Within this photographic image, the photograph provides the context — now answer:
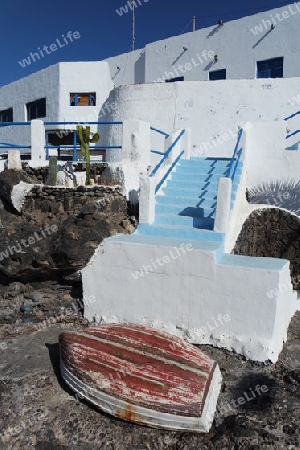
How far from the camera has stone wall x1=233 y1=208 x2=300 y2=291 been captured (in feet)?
27.6

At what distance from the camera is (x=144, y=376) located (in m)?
4.51

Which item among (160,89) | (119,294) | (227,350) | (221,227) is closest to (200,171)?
(221,227)

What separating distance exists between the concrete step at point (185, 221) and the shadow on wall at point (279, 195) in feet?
8.50

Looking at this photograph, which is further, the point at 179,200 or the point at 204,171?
the point at 204,171

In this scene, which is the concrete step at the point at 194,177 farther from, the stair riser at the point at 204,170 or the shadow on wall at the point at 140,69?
the shadow on wall at the point at 140,69

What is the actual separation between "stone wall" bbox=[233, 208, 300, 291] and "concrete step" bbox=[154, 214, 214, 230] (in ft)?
5.55

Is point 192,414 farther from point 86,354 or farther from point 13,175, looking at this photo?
point 13,175

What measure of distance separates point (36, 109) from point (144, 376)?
18.7 metres

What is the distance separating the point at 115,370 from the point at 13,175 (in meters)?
6.29

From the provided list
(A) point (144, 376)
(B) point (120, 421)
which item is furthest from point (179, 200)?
(B) point (120, 421)

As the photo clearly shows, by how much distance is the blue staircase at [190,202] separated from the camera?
21.6ft

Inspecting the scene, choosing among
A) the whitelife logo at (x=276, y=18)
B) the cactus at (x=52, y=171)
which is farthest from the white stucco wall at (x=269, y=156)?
the whitelife logo at (x=276, y=18)

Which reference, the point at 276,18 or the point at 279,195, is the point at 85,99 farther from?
the point at 279,195

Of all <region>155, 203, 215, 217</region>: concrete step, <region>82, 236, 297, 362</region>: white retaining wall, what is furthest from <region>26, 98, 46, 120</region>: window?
<region>82, 236, 297, 362</region>: white retaining wall
